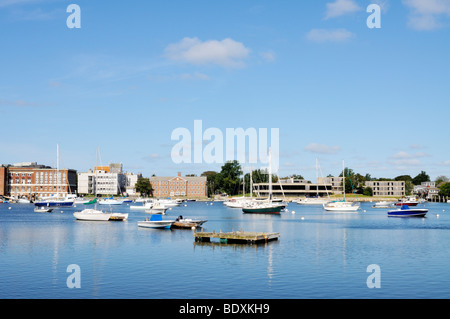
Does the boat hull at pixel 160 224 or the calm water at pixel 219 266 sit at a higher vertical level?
the boat hull at pixel 160 224

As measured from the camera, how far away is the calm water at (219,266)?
33.8 m

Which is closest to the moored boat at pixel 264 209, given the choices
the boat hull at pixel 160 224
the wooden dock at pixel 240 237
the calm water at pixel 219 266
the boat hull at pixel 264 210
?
the boat hull at pixel 264 210

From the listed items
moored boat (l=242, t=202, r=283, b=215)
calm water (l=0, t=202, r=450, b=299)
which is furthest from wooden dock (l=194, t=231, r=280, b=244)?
moored boat (l=242, t=202, r=283, b=215)

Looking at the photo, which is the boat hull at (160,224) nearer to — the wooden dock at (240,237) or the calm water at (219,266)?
the calm water at (219,266)

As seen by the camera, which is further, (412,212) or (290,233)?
(412,212)

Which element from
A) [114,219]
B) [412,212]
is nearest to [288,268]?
[114,219]

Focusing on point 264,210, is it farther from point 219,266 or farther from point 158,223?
point 219,266

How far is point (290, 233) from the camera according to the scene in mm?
74812

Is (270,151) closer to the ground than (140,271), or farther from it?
farther from it

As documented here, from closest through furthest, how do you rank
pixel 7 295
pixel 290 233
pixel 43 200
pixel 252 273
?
1. pixel 7 295
2. pixel 252 273
3. pixel 290 233
4. pixel 43 200

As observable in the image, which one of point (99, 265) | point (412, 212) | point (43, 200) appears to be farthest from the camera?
point (43, 200)

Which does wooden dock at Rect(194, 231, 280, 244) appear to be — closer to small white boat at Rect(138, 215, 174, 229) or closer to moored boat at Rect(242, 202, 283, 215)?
small white boat at Rect(138, 215, 174, 229)

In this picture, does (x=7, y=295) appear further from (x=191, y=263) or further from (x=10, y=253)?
(x=10, y=253)

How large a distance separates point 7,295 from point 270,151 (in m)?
95.4
